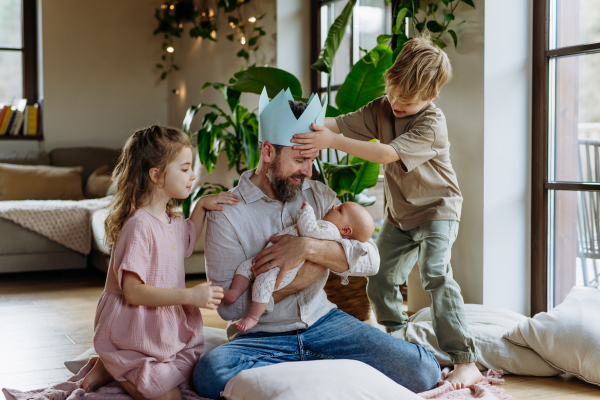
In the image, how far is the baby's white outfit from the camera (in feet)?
5.54

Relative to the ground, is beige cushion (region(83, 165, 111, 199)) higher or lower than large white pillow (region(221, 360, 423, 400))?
higher

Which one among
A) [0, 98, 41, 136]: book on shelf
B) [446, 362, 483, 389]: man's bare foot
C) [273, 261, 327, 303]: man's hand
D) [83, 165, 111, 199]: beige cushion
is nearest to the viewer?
[273, 261, 327, 303]: man's hand

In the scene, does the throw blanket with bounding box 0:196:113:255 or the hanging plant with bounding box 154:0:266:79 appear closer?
the throw blanket with bounding box 0:196:113:255

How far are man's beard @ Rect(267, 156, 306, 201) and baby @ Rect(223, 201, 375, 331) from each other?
5 cm

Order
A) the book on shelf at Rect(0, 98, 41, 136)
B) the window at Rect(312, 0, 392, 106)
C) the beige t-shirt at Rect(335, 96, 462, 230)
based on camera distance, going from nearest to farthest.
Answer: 1. the beige t-shirt at Rect(335, 96, 462, 230)
2. the window at Rect(312, 0, 392, 106)
3. the book on shelf at Rect(0, 98, 41, 136)

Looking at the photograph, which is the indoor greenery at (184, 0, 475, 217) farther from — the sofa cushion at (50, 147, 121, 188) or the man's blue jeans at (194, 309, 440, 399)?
the sofa cushion at (50, 147, 121, 188)


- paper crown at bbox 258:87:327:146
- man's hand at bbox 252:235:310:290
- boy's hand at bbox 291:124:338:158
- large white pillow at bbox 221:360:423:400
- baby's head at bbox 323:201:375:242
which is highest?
paper crown at bbox 258:87:327:146

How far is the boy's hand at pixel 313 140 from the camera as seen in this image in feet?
5.89

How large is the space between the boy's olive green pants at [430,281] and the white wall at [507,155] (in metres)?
0.52

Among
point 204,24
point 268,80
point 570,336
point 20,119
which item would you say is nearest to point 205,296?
point 570,336

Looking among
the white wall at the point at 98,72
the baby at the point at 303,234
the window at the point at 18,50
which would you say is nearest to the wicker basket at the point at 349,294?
the baby at the point at 303,234

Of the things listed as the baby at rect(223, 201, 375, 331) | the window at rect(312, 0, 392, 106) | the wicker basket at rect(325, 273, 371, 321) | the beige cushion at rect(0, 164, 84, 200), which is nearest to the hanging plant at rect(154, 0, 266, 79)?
the window at rect(312, 0, 392, 106)

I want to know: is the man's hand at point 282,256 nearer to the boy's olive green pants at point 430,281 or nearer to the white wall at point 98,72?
the boy's olive green pants at point 430,281

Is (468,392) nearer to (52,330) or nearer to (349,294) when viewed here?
(349,294)
